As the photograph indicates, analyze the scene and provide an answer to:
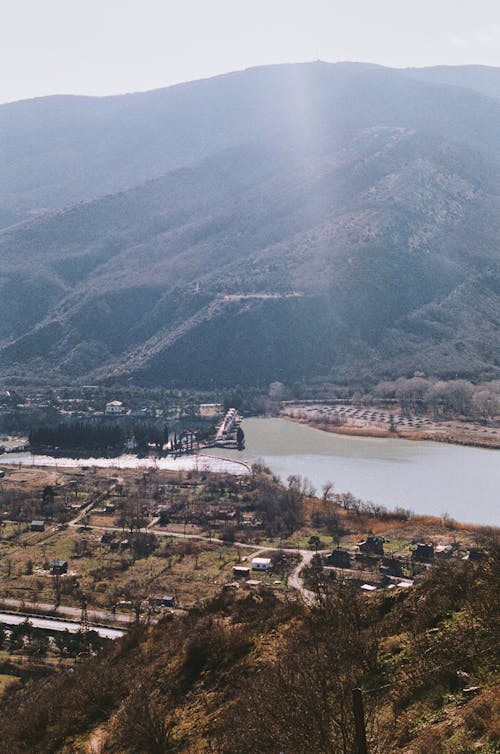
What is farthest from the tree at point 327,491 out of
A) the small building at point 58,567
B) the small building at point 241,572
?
the small building at point 58,567

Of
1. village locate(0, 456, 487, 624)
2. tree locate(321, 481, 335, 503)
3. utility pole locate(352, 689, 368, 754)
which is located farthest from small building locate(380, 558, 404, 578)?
utility pole locate(352, 689, 368, 754)

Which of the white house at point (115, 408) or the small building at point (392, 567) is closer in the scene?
the small building at point (392, 567)

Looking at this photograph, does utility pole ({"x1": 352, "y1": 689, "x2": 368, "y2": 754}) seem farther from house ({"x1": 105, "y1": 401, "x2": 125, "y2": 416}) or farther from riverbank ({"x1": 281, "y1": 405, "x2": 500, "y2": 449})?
house ({"x1": 105, "y1": 401, "x2": 125, "y2": 416})

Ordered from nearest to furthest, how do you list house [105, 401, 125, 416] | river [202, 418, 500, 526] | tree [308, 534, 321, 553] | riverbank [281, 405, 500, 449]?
tree [308, 534, 321, 553] → river [202, 418, 500, 526] → riverbank [281, 405, 500, 449] → house [105, 401, 125, 416]

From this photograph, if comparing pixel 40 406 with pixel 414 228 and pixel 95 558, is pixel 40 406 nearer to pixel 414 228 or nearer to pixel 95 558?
pixel 95 558

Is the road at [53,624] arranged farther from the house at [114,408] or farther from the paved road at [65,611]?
the house at [114,408]

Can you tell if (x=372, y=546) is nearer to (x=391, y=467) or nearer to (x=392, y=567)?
(x=392, y=567)

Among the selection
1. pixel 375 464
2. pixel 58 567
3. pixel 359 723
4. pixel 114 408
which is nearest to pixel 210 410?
pixel 114 408
